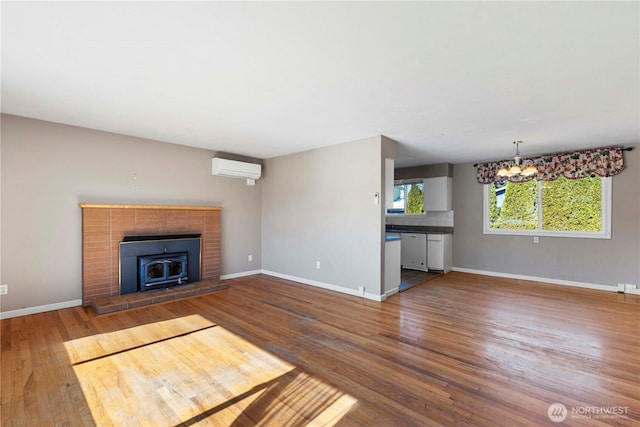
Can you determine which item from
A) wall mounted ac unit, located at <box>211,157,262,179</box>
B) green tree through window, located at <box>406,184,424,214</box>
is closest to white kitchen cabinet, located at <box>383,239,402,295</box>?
green tree through window, located at <box>406,184,424,214</box>

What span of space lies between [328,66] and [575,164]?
518 cm

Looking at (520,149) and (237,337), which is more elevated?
(520,149)

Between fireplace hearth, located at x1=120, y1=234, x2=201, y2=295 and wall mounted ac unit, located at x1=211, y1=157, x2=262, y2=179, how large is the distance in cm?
121

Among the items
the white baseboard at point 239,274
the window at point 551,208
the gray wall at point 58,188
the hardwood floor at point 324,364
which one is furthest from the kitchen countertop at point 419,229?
the gray wall at point 58,188

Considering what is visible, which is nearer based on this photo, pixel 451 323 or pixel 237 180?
pixel 451 323

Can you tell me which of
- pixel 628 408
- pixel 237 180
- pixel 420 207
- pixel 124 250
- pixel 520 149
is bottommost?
pixel 628 408

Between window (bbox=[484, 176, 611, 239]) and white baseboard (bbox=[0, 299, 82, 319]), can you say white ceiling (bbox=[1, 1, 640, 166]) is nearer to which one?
window (bbox=[484, 176, 611, 239])

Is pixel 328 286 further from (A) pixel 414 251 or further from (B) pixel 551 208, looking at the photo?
(B) pixel 551 208

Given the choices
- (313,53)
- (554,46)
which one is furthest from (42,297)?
(554,46)

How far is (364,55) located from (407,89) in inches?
28.5

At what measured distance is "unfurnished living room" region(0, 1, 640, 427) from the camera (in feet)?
5.96

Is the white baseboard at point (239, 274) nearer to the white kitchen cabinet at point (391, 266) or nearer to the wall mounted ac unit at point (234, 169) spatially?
the wall mounted ac unit at point (234, 169)

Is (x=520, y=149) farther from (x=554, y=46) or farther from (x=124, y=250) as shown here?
(x=124, y=250)

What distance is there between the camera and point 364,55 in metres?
2.07
